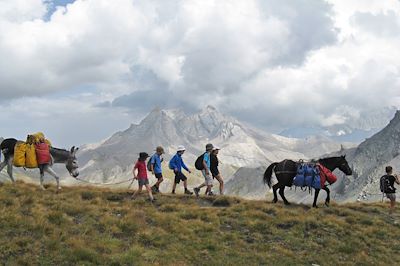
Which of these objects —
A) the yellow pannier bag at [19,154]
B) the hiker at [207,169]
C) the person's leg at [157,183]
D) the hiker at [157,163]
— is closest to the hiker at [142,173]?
the hiker at [157,163]

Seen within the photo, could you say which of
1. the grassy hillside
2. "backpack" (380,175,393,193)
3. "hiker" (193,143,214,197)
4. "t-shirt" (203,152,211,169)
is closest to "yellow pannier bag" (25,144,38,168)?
the grassy hillside

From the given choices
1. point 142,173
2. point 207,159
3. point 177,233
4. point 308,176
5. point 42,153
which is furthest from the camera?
point 207,159

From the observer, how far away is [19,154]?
22.3 m

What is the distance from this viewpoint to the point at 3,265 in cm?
1234

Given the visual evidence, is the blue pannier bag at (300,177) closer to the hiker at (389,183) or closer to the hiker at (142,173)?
the hiker at (389,183)

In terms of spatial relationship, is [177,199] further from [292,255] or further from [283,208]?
[292,255]

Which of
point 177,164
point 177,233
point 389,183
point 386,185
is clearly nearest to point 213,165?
point 177,164

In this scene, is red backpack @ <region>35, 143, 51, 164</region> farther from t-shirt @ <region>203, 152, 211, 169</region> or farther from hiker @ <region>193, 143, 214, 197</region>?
t-shirt @ <region>203, 152, 211, 169</region>

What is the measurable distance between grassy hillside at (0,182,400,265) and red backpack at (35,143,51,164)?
1.53 m

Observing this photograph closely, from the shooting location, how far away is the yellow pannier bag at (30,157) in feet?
72.5

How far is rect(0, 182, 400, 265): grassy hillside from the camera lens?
13.9m

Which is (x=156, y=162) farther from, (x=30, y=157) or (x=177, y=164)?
(x=30, y=157)

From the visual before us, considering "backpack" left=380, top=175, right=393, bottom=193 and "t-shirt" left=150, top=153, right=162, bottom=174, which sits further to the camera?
"backpack" left=380, top=175, right=393, bottom=193

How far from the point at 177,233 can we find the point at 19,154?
10.3 meters
